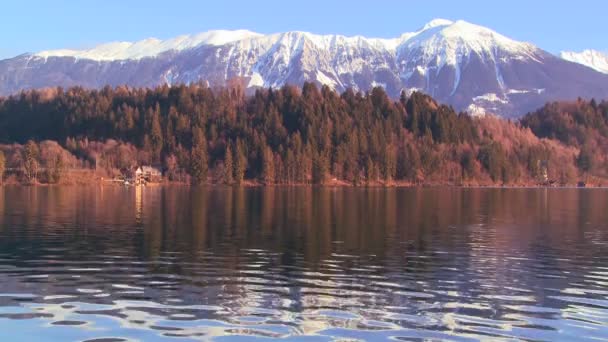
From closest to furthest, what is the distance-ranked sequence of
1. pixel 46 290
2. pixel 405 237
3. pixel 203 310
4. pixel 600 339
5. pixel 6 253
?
pixel 600 339 < pixel 203 310 < pixel 46 290 < pixel 6 253 < pixel 405 237

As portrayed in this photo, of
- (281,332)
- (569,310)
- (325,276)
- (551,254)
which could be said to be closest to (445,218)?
(551,254)

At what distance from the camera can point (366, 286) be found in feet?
99.3

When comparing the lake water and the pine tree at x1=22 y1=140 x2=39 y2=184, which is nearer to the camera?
the lake water

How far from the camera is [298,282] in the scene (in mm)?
30938

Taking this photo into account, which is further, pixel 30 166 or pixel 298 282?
pixel 30 166

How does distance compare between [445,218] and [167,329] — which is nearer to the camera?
[167,329]

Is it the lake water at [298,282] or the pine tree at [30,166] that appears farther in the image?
the pine tree at [30,166]

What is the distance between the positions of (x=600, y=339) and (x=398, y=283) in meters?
10.1

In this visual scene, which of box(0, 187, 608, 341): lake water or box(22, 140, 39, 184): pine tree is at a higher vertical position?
box(22, 140, 39, 184): pine tree

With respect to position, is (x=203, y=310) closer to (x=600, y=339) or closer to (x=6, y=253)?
(x=600, y=339)

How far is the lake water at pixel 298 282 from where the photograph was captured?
75.6 feet

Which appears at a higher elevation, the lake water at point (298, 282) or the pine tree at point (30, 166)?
the pine tree at point (30, 166)

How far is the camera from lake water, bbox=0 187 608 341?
23047 millimetres

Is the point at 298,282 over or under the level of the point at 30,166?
under
